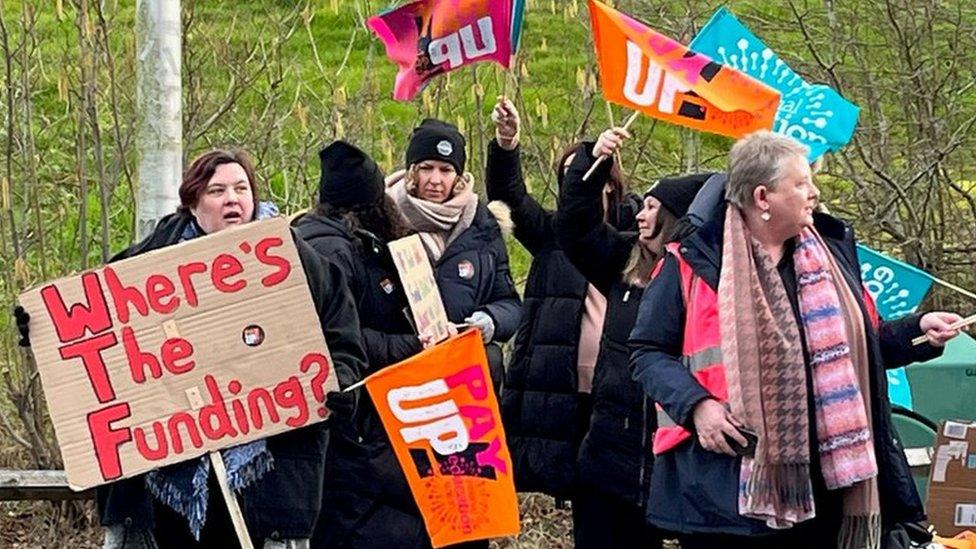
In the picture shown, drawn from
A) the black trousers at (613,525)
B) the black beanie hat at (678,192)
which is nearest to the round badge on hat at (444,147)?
the black beanie hat at (678,192)

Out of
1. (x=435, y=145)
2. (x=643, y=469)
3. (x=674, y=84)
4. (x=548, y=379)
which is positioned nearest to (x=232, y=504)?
(x=643, y=469)

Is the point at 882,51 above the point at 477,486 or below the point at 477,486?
above

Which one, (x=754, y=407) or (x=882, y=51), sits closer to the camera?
(x=754, y=407)

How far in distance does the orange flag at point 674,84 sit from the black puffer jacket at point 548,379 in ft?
1.48

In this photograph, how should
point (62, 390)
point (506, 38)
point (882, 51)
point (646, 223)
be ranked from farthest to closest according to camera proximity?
point (882, 51)
point (506, 38)
point (646, 223)
point (62, 390)

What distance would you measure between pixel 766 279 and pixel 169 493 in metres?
1.77

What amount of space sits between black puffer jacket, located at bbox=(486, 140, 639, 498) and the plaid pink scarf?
1.52 metres

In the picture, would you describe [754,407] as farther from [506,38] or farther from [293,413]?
[506,38]

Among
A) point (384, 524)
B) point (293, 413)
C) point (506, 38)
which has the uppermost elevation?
point (506, 38)

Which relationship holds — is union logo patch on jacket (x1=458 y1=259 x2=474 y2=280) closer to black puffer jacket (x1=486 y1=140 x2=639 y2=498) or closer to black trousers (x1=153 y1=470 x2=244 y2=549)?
black puffer jacket (x1=486 y1=140 x2=639 y2=498)

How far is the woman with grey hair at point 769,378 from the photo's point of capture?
5109 millimetres

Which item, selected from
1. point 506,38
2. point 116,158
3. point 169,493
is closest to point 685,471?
point 169,493

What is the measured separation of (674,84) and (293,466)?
5.88ft

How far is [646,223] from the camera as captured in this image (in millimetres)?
6148
